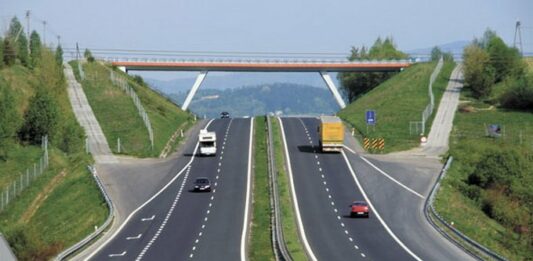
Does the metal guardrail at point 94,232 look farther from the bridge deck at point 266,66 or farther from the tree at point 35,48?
the bridge deck at point 266,66

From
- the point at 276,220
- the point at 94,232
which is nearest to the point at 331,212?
the point at 276,220

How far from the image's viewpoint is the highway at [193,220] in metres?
65.2

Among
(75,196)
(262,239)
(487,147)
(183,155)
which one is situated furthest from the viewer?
(183,155)

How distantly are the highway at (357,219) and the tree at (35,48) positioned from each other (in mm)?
51034

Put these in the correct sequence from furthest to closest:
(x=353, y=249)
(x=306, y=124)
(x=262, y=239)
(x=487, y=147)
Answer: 1. (x=306, y=124)
2. (x=487, y=147)
3. (x=262, y=239)
4. (x=353, y=249)

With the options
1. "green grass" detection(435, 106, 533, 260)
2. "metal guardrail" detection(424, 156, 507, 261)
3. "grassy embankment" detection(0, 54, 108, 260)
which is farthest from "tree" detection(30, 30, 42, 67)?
"metal guardrail" detection(424, 156, 507, 261)

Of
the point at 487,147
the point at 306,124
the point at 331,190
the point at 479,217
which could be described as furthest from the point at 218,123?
the point at 479,217

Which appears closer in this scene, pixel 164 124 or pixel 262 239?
pixel 262 239

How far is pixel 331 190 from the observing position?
92.8 metres

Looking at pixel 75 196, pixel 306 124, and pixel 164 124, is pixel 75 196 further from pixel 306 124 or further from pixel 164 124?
pixel 306 124

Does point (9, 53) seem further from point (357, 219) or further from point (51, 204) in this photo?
Result: point (357, 219)

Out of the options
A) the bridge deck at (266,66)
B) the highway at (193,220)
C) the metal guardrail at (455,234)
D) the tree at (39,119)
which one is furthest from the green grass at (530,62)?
the metal guardrail at (455,234)

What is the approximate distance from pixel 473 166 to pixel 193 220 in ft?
114

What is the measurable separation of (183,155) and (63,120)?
14995mm
